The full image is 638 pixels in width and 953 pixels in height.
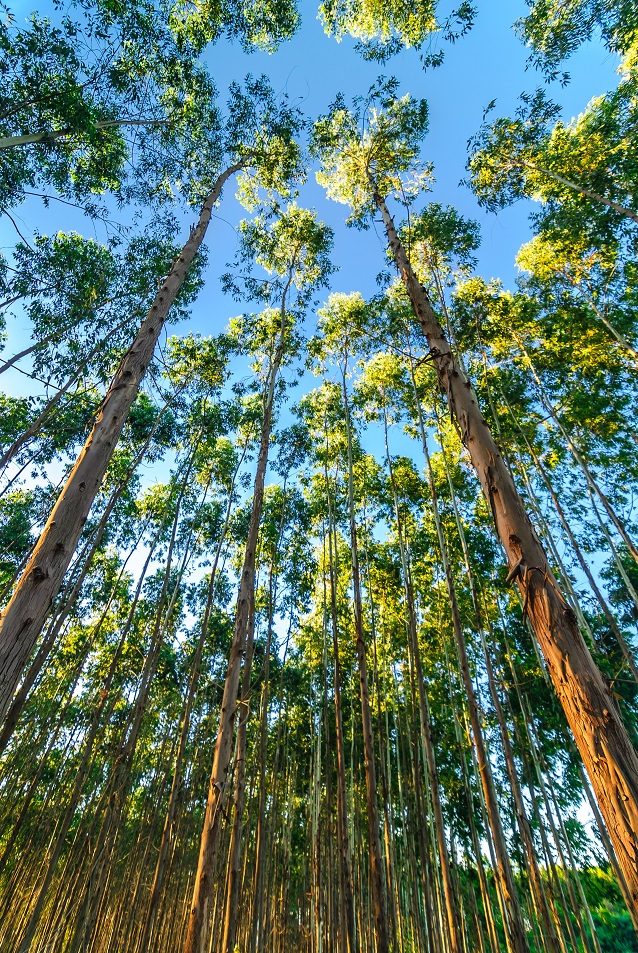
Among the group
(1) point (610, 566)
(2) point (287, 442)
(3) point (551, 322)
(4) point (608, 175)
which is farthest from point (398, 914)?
(4) point (608, 175)

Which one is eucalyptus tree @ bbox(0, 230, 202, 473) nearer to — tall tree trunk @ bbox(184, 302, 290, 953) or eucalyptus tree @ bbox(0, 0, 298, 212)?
eucalyptus tree @ bbox(0, 0, 298, 212)

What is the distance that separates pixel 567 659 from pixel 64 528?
8.56 ft

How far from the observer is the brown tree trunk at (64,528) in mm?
1917

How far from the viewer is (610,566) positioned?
8.17m

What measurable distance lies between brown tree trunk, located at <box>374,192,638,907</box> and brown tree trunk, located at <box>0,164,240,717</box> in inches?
92.2

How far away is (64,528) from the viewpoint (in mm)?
2348

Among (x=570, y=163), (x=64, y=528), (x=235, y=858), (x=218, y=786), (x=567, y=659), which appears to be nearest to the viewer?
(x=567, y=659)

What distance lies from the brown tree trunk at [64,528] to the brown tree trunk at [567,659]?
7.69ft

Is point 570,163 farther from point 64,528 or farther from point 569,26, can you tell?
point 64,528

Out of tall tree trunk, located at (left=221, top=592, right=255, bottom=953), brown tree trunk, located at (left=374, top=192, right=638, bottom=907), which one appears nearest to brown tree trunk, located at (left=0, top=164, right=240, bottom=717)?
brown tree trunk, located at (left=374, top=192, right=638, bottom=907)

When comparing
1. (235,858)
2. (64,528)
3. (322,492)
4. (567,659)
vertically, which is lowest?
(235,858)

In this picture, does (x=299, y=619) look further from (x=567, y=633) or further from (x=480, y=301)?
(x=567, y=633)

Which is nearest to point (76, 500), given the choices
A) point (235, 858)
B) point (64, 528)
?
point (64, 528)

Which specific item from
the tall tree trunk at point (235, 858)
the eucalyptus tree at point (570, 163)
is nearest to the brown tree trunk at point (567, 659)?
the tall tree trunk at point (235, 858)
